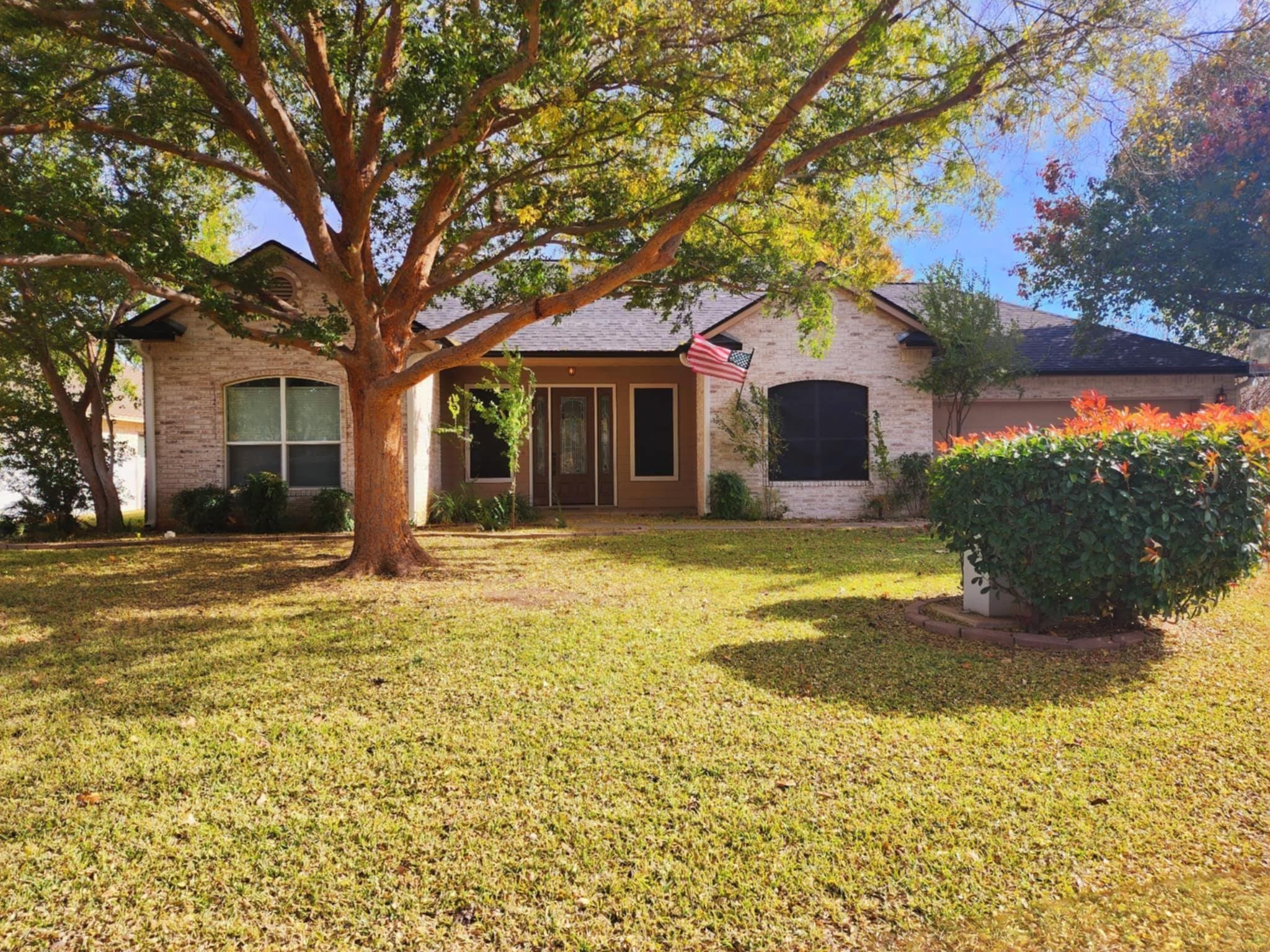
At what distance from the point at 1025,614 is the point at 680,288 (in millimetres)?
6747

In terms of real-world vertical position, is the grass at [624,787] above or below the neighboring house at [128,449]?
below

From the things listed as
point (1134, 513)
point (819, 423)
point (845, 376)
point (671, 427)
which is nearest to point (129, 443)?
point (671, 427)

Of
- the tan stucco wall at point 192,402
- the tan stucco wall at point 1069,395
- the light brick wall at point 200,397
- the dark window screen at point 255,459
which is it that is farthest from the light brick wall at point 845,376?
the dark window screen at point 255,459

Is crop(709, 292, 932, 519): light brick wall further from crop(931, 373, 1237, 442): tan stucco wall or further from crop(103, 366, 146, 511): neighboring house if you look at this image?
crop(103, 366, 146, 511): neighboring house

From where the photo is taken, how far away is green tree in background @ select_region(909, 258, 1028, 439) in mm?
14391

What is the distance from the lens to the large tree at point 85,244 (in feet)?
26.8

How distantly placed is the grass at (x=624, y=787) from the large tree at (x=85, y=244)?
14.6 ft

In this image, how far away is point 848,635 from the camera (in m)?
6.23

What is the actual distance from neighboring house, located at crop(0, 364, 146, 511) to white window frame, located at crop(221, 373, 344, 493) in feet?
4.40

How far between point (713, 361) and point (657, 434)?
334 cm

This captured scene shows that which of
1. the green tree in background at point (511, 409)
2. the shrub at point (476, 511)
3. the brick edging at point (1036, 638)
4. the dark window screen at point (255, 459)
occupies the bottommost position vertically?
the brick edging at point (1036, 638)

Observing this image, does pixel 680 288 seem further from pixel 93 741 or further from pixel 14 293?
pixel 14 293

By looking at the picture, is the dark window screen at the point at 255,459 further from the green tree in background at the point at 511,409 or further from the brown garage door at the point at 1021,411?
the brown garage door at the point at 1021,411

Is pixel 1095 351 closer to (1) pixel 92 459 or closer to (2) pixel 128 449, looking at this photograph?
(1) pixel 92 459
